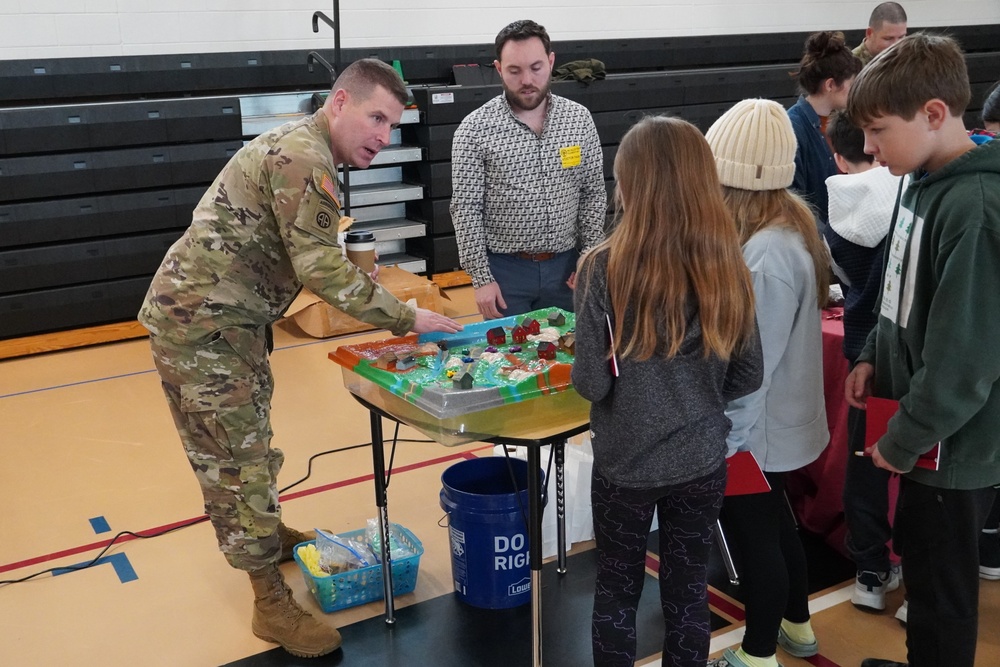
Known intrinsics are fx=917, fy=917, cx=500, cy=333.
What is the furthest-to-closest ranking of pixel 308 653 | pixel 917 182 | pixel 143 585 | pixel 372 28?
1. pixel 372 28
2. pixel 143 585
3. pixel 308 653
4. pixel 917 182

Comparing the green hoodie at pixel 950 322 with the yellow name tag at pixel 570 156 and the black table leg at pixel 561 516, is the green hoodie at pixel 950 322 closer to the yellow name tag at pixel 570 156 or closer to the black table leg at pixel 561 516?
the black table leg at pixel 561 516

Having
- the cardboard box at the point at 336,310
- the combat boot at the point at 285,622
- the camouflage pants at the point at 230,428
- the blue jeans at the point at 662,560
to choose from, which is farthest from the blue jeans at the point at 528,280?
the cardboard box at the point at 336,310

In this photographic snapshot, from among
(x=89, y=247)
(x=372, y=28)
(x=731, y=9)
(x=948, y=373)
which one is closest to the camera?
(x=948, y=373)

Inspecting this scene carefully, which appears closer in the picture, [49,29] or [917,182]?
[917,182]

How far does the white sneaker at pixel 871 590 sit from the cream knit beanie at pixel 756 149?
1.30 metres

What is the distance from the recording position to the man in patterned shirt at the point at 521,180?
3.06 metres

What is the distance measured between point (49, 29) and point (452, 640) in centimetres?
461

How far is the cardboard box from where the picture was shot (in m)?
5.41

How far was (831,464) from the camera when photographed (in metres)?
2.94

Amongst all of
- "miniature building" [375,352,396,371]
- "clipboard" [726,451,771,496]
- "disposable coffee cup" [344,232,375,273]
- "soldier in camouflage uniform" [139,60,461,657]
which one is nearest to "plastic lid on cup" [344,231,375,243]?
"disposable coffee cup" [344,232,375,273]

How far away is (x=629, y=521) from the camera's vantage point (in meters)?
1.93

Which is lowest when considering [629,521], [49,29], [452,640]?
[452,640]

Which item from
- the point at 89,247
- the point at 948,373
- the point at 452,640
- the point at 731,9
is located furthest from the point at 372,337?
the point at 731,9

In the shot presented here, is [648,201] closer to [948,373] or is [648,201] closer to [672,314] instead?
[672,314]
